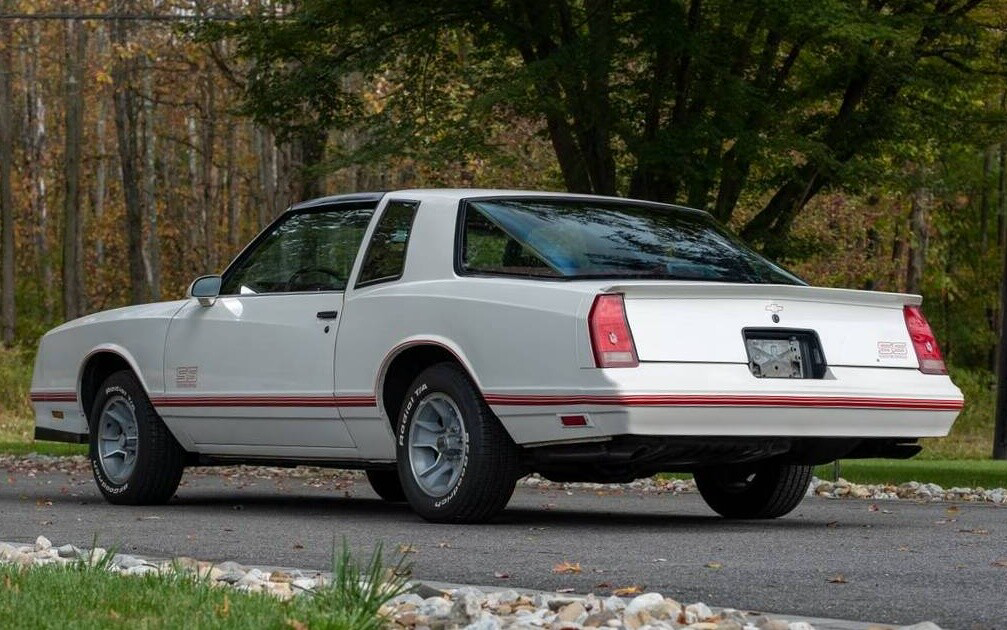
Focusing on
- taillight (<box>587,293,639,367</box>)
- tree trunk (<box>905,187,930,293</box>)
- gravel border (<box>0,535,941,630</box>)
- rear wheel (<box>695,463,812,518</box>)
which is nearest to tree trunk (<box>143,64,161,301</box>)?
tree trunk (<box>905,187,930,293</box>)

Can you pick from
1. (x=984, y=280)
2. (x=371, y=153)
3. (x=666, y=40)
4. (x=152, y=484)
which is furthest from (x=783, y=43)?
(x=984, y=280)

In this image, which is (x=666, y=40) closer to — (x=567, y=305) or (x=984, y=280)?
(x=567, y=305)

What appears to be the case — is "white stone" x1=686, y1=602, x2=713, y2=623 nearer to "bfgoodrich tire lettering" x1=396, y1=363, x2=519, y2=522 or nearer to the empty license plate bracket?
the empty license plate bracket

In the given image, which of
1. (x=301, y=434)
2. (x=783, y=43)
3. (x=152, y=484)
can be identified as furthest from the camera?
(x=783, y=43)

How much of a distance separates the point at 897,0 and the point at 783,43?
1.63 meters

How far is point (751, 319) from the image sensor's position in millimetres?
8273

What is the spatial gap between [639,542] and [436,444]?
4.32 ft

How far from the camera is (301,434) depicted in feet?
31.8

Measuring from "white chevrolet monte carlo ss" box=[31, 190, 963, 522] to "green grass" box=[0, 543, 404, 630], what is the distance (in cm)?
294

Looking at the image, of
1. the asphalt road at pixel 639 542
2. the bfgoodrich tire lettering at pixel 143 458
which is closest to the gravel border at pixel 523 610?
the asphalt road at pixel 639 542

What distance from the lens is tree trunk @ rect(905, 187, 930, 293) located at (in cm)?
4241

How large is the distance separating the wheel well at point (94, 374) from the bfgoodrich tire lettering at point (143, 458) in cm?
28

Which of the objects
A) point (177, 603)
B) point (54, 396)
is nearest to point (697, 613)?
point (177, 603)

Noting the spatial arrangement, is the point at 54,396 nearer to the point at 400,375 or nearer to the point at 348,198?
the point at 348,198
